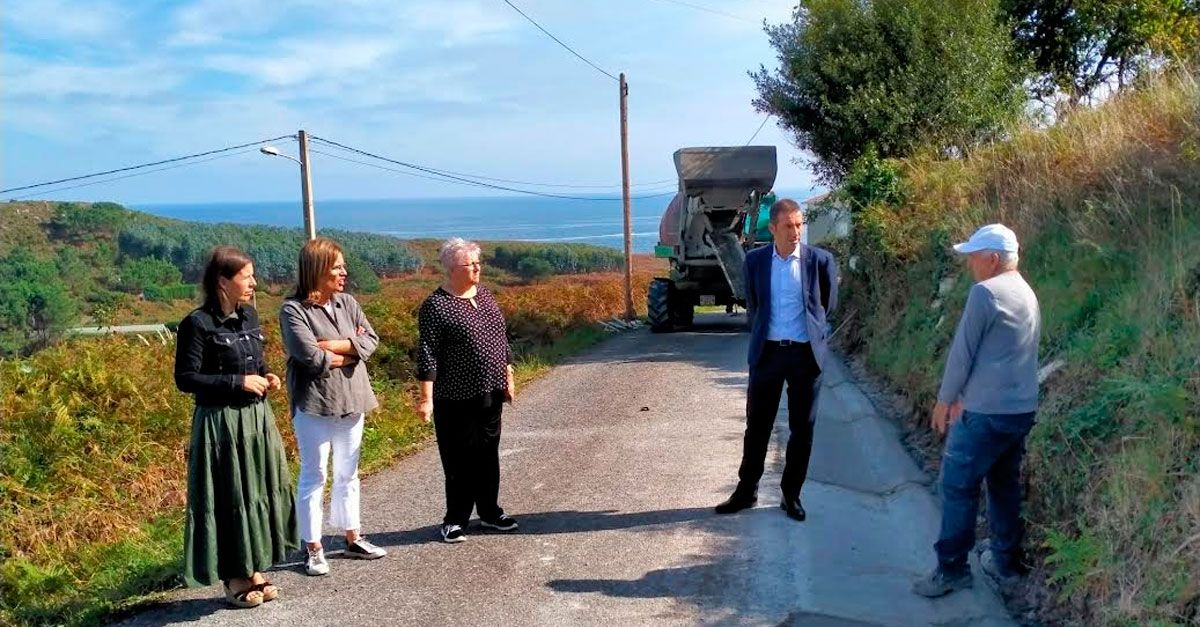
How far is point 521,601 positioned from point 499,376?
4.46 feet

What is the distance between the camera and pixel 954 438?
4.52 m

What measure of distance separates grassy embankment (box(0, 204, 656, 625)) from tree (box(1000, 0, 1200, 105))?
15.8m

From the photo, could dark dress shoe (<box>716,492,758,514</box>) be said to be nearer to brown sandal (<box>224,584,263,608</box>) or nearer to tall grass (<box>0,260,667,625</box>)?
brown sandal (<box>224,584,263,608</box>)

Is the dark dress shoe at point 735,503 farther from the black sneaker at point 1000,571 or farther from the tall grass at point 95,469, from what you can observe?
the tall grass at point 95,469

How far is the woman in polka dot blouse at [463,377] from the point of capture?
5492 millimetres

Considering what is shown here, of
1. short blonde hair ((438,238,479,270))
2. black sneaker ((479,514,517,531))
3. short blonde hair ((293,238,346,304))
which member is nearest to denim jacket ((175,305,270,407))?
short blonde hair ((293,238,346,304))

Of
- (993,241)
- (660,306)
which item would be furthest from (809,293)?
(660,306)

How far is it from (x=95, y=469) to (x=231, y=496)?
3324 mm

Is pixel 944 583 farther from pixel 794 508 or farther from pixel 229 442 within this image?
pixel 229 442

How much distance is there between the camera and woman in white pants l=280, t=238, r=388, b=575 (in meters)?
4.92

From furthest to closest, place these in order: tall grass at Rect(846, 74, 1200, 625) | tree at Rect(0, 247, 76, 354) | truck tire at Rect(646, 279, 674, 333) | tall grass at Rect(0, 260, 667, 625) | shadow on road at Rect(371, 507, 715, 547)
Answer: truck tire at Rect(646, 279, 674, 333)
tree at Rect(0, 247, 76, 354)
shadow on road at Rect(371, 507, 715, 547)
tall grass at Rect(0, 260, 667, 625)
tall grass at Rect(846, 74, 1200, 625)

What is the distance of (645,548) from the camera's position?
215 inches

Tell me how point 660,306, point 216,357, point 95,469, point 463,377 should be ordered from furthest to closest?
point 660,306
point 95,469
point 463,377
point 216,357

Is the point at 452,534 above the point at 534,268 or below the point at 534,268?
below
